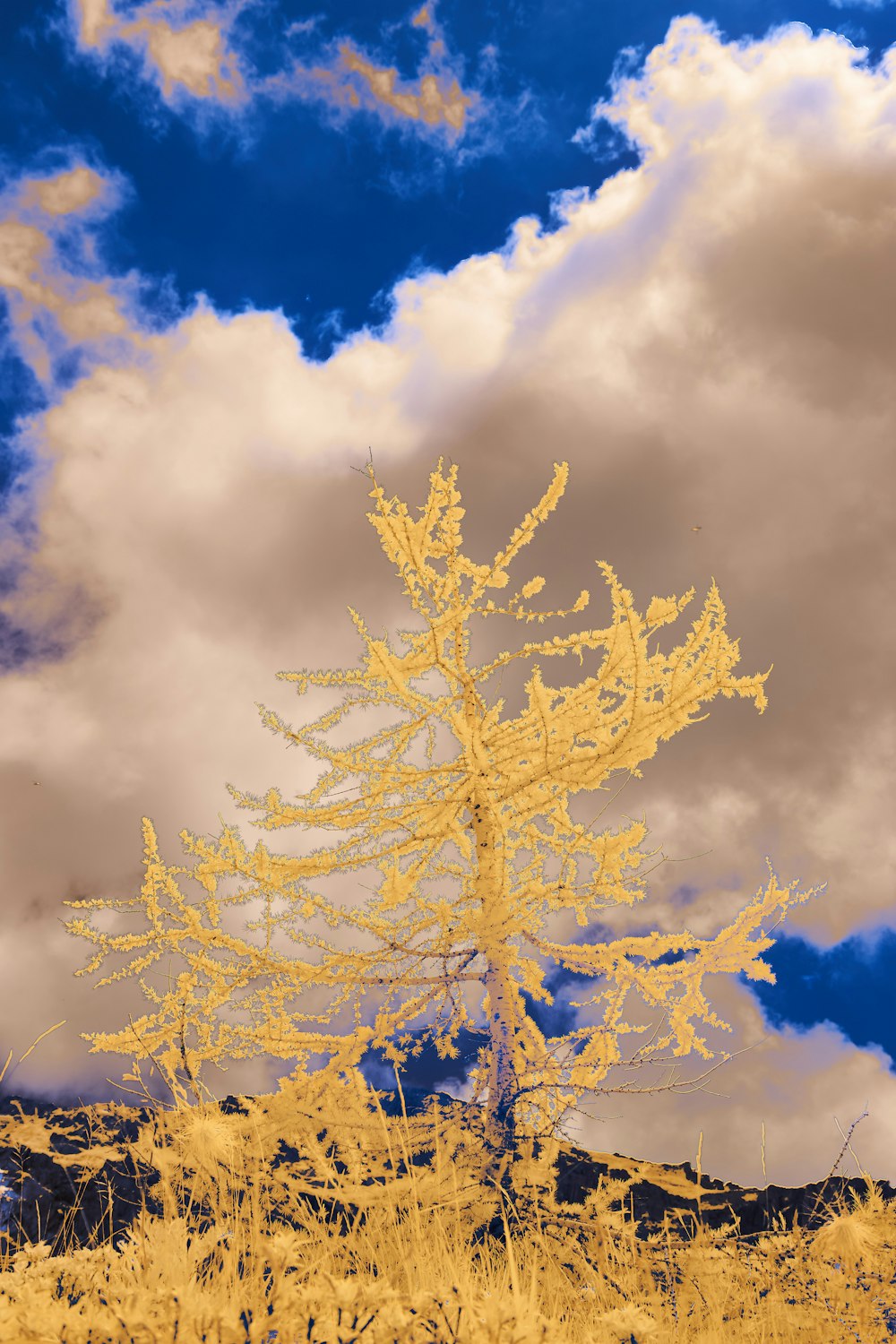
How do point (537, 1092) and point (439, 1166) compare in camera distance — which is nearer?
point (439, 1166)

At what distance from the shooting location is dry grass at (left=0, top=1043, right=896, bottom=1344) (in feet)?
6.49

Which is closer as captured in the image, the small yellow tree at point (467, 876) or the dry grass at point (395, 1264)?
the dry grass at point (395, 1264)

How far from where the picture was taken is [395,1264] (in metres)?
3.97

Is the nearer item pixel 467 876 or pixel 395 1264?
pixel 395 1264

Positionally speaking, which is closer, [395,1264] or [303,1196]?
[395,1264]

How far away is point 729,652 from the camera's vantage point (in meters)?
4.96

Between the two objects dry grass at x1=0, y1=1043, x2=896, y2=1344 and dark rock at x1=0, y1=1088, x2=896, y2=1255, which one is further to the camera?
dark rock at x1=0, y1=1088, x2=896, y2=1255

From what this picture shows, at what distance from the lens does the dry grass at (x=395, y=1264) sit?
6.49 feet

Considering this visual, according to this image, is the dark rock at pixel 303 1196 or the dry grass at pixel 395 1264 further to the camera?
the dark rock at pixel 303 1196

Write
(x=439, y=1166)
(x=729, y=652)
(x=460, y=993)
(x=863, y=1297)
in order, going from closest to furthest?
(x=863, y=1297), (x=729, y=652), (x=439, y=1166), (x=460, y=993)

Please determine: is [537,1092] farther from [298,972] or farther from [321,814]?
[321,814]

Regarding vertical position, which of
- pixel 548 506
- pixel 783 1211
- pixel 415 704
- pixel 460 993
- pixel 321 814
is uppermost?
pixel 548 506

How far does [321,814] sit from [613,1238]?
361cm

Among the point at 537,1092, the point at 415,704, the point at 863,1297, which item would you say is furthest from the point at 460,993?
the point at 863,1297
